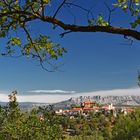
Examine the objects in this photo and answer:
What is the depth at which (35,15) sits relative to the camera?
29.0ft

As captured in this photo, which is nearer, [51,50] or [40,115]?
[51,50]

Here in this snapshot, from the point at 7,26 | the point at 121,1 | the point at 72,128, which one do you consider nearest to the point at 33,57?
the point at 7,26

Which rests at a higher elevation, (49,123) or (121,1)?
(121,1)

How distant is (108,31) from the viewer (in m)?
8.16

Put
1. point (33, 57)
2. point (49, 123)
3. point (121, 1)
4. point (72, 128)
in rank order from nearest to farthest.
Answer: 1. point (121, 1)
2. point (33, 57)
3. point (49, 123)
4. point (72, 128)

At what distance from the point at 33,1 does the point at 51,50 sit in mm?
2156

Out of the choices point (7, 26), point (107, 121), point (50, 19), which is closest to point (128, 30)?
point (50, 19)

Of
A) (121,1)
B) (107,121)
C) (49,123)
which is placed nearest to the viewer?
A: (121,1)

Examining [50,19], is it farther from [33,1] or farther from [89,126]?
[89,126]

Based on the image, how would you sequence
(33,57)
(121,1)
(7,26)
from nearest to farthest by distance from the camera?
1. (121,1)
2. (7,26)
3. (33,57)

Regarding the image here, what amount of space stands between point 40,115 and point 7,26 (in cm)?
2714

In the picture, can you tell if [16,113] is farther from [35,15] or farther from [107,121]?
[107,121]

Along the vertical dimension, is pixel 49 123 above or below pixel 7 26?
below

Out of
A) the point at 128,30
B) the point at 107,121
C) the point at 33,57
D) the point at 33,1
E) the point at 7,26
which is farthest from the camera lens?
the point at 107,121
